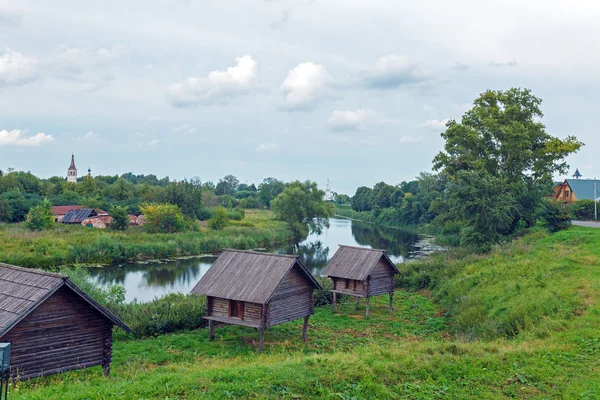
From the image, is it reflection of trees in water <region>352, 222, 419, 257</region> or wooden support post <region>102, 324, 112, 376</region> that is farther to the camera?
reflection of trees in water <region>352, 222, 419, 257</region>

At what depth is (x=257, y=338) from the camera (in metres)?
21.7

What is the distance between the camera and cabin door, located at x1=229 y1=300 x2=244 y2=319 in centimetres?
2008

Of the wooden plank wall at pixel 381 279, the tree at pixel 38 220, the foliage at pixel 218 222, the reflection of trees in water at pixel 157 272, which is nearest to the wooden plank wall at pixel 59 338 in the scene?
the wooden plank wall at pixel 381 279

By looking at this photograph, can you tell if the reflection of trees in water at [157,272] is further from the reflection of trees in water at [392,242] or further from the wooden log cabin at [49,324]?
the wooden log cabin at [49,324]

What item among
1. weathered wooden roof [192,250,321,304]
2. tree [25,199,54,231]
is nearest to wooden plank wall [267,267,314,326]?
weathered wooden roof [192,250,321,304]

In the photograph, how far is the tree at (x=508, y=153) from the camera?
44750 mm

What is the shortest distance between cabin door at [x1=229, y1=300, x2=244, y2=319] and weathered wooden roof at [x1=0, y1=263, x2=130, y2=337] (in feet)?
21.3

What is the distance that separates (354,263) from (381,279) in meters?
1.76

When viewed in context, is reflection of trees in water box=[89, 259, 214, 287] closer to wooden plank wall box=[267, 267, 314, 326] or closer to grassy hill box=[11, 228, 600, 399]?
grassy hill box=[11, 228, 600, 399]

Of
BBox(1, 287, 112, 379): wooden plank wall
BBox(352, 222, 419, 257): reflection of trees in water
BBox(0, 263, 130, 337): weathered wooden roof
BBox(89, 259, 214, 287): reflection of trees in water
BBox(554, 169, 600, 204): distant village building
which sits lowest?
BBox(89, 259, 214, 287): reflection of trees in water

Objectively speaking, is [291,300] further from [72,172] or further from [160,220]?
[72,172]

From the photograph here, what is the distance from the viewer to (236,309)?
20.3m

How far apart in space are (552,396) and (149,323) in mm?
15835

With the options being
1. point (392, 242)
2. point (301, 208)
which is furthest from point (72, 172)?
point (392, 242)
